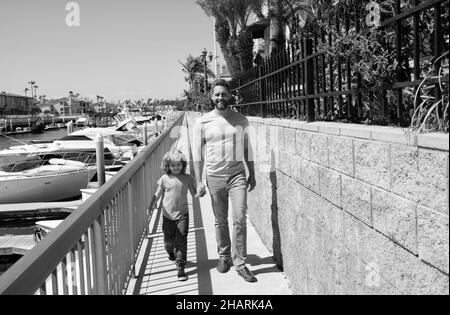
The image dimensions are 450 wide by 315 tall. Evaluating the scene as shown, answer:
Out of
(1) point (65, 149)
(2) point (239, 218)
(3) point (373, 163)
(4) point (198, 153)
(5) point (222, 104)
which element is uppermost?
(5) point (222, 104)

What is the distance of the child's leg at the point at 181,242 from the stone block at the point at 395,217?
279 cm

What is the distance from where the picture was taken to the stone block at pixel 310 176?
3578 mm

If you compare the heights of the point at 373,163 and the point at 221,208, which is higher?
the point at 373,163

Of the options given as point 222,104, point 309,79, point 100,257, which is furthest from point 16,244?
point 309,79

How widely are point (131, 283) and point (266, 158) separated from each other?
2156 mm

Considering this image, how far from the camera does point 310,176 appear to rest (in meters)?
3.76

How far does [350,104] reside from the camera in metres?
3.67

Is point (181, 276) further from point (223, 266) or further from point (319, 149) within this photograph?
point (319, 149)

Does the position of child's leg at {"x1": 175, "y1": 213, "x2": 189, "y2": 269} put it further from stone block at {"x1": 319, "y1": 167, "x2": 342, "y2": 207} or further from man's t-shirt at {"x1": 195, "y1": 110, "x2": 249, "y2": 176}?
stone block at {"x1": 319, "y1": 167, "x2": 342, "y2": 207}

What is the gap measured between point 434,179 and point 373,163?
590 millimetres

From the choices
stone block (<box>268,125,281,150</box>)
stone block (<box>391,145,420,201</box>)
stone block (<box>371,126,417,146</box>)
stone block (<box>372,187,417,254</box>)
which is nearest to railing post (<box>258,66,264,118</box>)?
stone block (<box>268,125,281,150</box>)

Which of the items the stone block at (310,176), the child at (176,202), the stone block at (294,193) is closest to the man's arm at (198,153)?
the child at (176,202)
